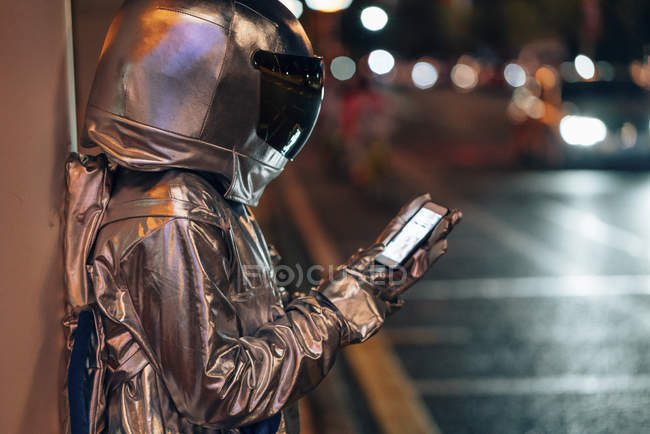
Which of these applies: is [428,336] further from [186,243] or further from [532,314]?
[186,243]

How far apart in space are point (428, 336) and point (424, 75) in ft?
143

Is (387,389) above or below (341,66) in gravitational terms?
below

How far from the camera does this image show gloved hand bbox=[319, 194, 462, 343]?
1781 millimetres

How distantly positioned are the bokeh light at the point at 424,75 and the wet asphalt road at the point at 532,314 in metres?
33.9

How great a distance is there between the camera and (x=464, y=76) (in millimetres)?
44781

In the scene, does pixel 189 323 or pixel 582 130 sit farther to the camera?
pixel 582 130

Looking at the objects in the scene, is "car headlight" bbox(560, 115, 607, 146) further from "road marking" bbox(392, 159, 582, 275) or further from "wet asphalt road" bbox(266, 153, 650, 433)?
"road marking" bbox(392, 159, 582, 275)

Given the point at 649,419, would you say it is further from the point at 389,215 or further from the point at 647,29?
the point at 647,29

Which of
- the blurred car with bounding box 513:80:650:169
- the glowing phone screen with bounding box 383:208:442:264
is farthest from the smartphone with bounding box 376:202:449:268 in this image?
the blurred car with bounding box 513:80:650:169

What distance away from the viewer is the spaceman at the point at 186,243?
1548 mm

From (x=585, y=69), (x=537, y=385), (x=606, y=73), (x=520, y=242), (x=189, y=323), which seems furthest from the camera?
(x=585, y=69)

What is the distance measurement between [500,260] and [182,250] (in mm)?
6481

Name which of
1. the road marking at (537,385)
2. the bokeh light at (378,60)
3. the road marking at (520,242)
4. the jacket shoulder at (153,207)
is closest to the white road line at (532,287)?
the road marking at (520,242)

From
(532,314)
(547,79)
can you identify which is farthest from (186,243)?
(547,79)
